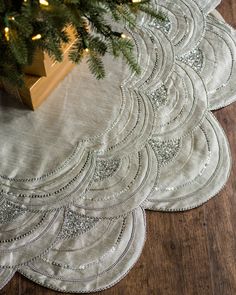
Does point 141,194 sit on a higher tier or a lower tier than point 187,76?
lower

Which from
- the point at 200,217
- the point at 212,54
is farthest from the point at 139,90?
the point at 200,217

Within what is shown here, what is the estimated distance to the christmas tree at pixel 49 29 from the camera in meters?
0.88

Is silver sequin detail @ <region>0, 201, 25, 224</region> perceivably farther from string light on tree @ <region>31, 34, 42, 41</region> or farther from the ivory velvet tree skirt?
string light on tree @ <region>31, 34, 42, 41</region>

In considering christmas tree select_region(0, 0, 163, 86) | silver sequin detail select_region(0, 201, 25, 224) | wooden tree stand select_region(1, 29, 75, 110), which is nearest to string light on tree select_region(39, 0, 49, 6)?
christmas tree select_region(0, 0, 163, 86)

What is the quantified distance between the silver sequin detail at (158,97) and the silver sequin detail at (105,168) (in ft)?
0.66

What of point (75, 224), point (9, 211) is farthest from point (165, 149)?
point (9, 211)

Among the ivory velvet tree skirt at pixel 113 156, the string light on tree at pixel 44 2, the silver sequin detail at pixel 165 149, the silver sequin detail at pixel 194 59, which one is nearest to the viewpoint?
the string light on tree at pixel 44 2

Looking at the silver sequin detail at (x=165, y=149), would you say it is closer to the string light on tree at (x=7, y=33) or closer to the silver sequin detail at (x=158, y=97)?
the silver sequin detail at (x=158, y=97)

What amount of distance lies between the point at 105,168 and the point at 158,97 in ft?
0.85

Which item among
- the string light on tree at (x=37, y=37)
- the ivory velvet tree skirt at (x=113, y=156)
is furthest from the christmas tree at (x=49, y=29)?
the ivory velvet tree skirt at (x=113, y=156)

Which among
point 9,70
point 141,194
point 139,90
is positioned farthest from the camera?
point 139,90

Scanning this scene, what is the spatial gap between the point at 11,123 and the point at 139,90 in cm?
36

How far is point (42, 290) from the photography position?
1.00 metres

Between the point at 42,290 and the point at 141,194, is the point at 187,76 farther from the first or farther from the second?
the point at 42,290
